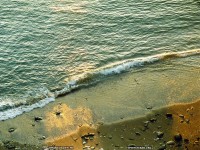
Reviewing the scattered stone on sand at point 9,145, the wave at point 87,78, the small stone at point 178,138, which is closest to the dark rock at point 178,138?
the small stone at point 178,138

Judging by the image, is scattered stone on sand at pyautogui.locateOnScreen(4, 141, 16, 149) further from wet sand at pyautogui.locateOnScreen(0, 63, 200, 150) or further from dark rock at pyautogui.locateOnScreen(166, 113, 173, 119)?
dark rock at pyautogui.locateOnScreen(166, 113, 173, 119)

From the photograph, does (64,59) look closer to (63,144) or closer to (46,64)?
(46,64)

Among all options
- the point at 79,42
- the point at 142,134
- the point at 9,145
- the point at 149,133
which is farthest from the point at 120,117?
the point at 79,42

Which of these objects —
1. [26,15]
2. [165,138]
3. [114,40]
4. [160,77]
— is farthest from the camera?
[26,15]

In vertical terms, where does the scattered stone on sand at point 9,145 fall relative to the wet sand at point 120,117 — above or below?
below

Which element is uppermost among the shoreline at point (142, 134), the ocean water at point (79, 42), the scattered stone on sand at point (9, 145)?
the ocean water at point (79, 42)

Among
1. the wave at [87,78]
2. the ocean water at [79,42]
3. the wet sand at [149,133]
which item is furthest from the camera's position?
the ocean water at [79,42]

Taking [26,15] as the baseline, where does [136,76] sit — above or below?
below

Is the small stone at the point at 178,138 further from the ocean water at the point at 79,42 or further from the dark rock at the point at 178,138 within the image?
the ocean water at the point at 79,42

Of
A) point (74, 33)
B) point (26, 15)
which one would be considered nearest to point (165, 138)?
point (74, 33)

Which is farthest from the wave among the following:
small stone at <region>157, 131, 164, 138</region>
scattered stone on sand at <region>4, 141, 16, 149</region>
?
small stone at <region>157, 131, 164, 138</region>
